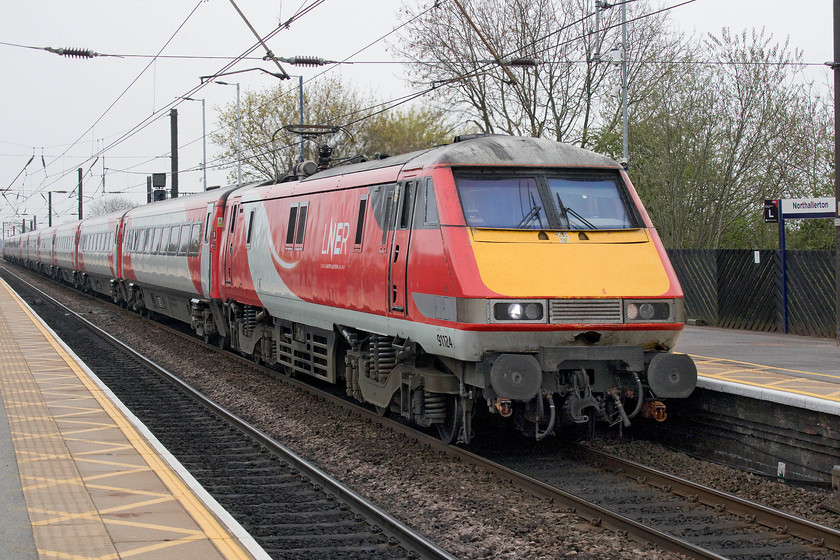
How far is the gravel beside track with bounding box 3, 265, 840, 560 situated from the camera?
6.74 metres

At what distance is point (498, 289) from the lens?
8.34m

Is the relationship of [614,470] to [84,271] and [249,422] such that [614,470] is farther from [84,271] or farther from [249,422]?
[84,271]

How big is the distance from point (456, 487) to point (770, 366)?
5819 mm

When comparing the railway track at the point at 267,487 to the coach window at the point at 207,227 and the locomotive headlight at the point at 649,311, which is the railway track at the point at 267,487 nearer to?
the locomotive headlight at the point at 649,311

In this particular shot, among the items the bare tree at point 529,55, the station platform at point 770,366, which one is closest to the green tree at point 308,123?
the bare tree at point 529,55

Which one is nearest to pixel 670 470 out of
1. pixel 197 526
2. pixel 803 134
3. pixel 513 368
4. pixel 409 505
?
pixel 513 368

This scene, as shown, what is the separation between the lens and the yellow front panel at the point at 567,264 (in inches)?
333

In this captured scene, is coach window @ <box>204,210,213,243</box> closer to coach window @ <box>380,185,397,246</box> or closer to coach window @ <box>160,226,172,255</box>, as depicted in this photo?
coach window @ <box>160,226,172,255</box>

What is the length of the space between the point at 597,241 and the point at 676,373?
4.81 feet

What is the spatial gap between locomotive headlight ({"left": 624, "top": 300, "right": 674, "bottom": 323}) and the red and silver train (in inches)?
0.5

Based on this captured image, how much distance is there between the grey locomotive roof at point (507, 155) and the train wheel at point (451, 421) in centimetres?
242

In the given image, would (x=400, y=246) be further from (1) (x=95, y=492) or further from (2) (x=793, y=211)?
(2) (x=793, y=211)

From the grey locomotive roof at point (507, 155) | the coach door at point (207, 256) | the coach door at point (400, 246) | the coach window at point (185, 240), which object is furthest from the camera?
the coach window at point (185, 240)

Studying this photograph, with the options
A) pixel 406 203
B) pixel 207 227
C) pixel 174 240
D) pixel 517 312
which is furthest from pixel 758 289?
pixel 174 240
